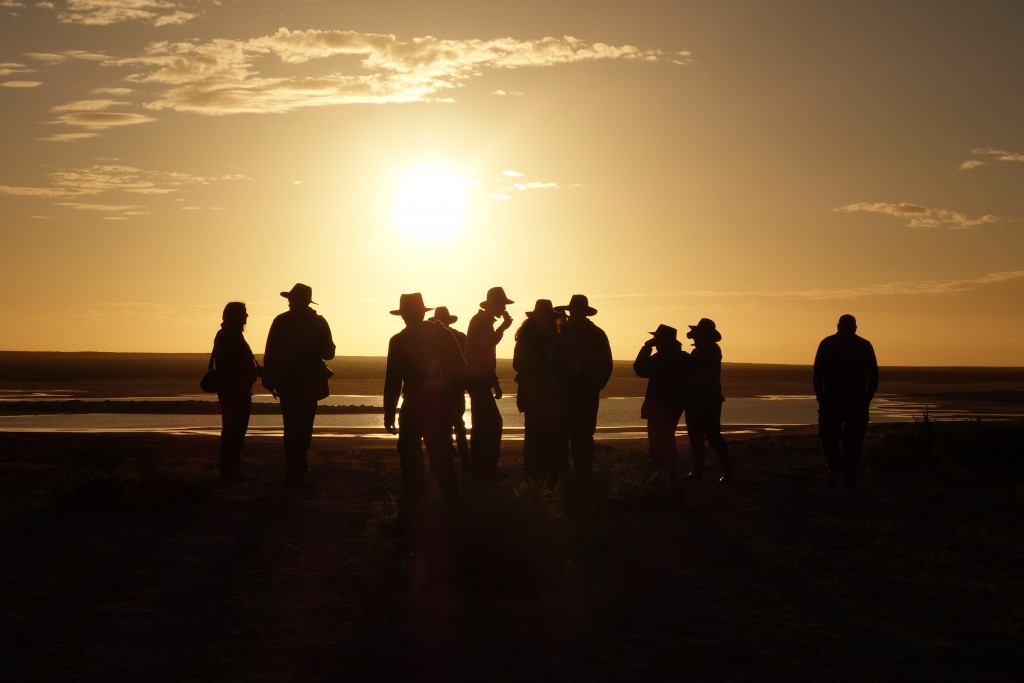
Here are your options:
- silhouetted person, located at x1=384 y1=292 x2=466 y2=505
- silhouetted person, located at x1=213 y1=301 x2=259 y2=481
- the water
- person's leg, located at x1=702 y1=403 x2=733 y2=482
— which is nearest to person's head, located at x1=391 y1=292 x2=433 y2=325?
silhouetted person, located at x1=384 y1=292 x2=466 y2=505

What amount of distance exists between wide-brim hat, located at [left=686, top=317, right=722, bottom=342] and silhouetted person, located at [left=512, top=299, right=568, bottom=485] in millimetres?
2599

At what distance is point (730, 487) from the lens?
12672 mm

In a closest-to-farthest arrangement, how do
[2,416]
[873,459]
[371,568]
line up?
Answer: [371,568] → [873,459] → [2,416]

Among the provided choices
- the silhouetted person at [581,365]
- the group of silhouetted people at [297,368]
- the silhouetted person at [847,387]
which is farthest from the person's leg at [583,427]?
the silhouetted person at [847,387]

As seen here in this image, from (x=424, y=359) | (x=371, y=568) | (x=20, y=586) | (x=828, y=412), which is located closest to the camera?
(x=20, y=586)

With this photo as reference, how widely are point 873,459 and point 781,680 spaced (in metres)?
9.64

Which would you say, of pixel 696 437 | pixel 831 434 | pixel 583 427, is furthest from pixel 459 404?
pixel 831 434

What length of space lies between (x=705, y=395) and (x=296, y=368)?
4955 mm

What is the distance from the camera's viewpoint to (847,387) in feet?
41.2

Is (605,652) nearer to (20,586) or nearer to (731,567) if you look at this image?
(731,567)

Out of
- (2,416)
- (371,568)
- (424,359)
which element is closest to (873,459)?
(424,359)

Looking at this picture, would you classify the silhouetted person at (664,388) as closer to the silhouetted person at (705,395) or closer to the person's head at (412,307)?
the silhouetted person at (705,395)

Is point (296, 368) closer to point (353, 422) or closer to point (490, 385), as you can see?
point (490, 385)

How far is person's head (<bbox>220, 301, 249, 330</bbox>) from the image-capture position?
12.2 metres
